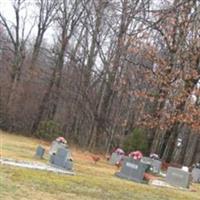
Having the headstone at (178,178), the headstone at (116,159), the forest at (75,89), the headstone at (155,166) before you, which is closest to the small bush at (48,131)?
the forest at (75,89)

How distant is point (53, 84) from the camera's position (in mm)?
44750

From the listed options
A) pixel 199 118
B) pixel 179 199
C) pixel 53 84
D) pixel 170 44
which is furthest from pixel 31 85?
pixel 179 199

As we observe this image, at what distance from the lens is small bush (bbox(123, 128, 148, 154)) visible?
3341cm

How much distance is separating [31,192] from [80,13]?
105ft

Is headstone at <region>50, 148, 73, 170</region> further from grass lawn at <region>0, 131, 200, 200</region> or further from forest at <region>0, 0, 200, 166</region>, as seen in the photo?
forest at <region>0, 0, 200, 166</region>

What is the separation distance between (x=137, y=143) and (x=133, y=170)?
13.9m

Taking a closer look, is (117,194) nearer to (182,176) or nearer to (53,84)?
(182,176)

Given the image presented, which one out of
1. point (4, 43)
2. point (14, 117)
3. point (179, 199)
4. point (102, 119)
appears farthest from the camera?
point (4, 43)

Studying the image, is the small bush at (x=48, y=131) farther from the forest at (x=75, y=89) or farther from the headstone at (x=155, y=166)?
the headstone at (x=155, y=166)

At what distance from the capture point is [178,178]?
2148 centimetres

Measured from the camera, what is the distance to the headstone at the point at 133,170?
1962 centimetres

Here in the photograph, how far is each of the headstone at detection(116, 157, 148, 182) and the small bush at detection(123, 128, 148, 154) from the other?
43.0 ft

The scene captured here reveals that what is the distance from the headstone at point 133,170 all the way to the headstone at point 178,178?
2067 millimetres

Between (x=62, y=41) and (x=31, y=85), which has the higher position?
(x=62, y=41)
